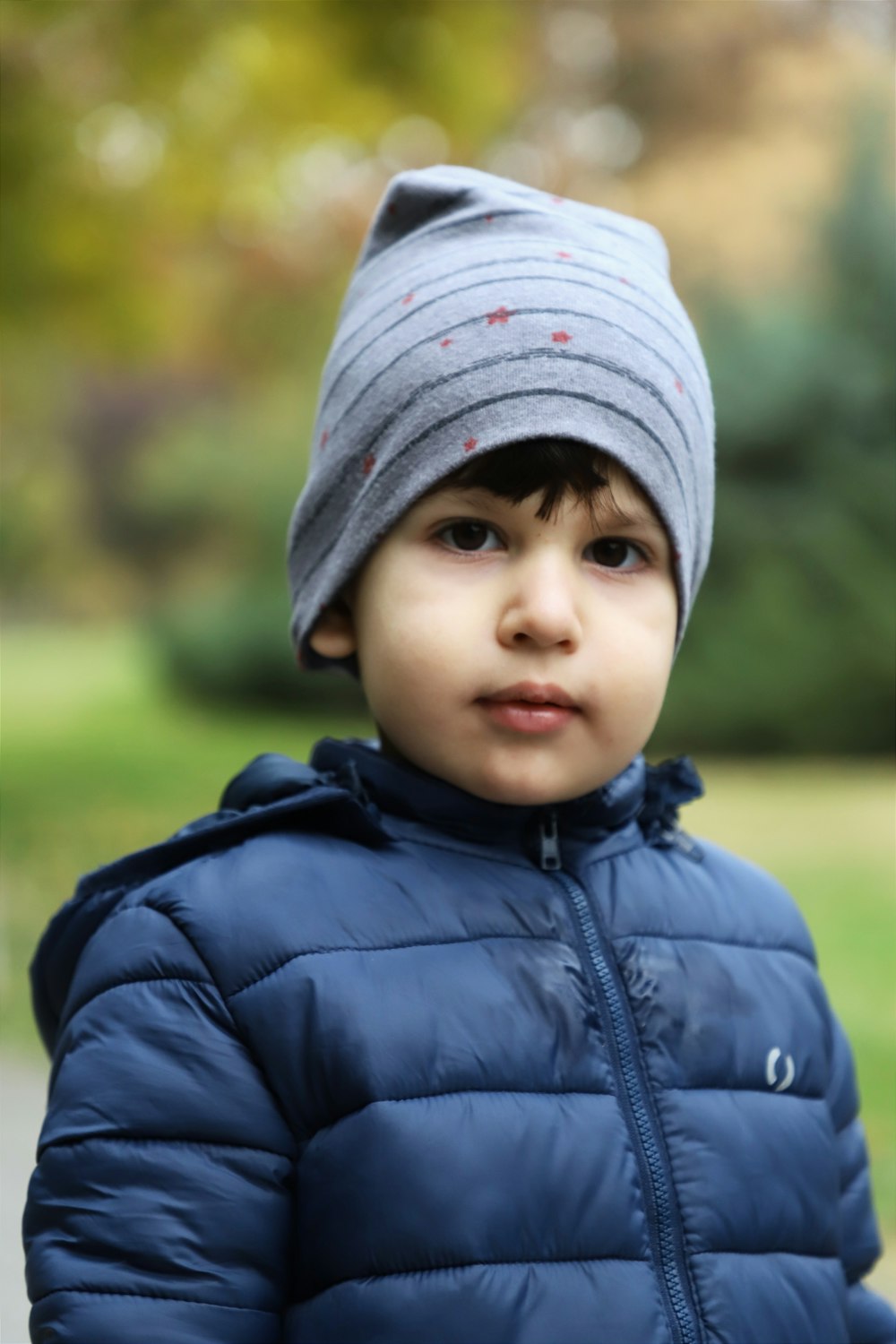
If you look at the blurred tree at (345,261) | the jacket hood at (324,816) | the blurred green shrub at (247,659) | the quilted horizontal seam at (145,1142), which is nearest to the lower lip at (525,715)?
the jacket hood at (324,816)

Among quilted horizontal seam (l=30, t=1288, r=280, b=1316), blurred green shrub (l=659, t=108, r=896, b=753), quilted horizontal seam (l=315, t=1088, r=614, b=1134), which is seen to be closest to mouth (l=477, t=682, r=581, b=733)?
quilted horizontal seam (l=315, t=1088, r=614, b=1134)

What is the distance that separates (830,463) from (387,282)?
6121 millimetres

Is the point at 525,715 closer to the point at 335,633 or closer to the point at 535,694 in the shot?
the point at 535,694

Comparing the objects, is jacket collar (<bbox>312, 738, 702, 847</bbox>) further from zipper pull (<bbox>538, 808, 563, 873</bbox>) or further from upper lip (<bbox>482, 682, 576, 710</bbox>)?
upper lip (<bbox>482, 682, 576, 710</bbox>)

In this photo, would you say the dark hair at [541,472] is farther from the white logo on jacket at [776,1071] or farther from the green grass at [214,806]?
the green grass at [214,806]

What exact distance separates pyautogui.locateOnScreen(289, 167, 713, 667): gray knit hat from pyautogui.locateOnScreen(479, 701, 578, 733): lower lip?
21cm

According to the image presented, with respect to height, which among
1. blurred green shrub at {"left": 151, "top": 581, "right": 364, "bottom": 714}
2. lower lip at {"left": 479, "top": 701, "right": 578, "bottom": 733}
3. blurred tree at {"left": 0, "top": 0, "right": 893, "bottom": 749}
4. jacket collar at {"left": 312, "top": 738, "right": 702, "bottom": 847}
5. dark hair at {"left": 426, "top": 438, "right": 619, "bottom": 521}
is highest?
blurred tree at {"left": 0, "top": 0, "right": 893, "bottom": 749}

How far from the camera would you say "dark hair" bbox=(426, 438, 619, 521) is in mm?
1455

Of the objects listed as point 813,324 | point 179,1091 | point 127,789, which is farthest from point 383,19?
point 179,1091

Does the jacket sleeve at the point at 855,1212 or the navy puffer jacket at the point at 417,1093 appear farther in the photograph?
the jacket sleeve at the point at 855,1212

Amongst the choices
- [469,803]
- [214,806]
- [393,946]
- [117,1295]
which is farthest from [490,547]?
[214,806]

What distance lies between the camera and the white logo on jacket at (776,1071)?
154 cm

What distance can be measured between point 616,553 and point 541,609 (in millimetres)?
152

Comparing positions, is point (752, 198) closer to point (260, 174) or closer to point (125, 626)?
point (260, 174)
